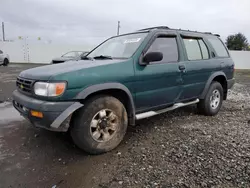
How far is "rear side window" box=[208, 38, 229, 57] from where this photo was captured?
4762 millimetres

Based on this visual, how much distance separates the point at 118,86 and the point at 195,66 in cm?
194

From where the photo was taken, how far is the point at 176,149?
3.06 metres

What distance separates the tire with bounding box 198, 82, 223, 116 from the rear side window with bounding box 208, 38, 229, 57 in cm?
75

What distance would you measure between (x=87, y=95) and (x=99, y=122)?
0.46 m

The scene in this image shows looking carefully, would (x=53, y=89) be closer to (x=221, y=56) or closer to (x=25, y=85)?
(x=25, y=85)

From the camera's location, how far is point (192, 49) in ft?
13.8

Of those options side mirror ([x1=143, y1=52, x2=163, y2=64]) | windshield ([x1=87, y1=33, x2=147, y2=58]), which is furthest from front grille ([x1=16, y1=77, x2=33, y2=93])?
side mirror ([x1=143, y1=52, x2=163, y2=64])

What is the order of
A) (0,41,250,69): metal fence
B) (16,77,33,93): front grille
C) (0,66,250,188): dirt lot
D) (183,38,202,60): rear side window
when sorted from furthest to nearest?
1. (0,41,250,69): metal fence
2. (183,38,202,60): rear side window
3. (16,77,33,93): front grille
4. (0,66,250,188): dirt lot

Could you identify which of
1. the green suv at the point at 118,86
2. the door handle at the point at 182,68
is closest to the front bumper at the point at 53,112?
the green suv at the point at 118,86

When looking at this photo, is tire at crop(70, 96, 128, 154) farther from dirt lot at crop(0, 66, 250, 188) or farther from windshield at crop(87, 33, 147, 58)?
windshield at crop(87, 33, 147, 58)

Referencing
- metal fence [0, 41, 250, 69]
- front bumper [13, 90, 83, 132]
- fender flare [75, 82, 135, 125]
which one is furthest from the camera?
metal fence [0, 41, 250, 69]

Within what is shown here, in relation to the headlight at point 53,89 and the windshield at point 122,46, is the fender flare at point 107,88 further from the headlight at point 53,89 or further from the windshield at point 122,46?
the windshield at point 122,46

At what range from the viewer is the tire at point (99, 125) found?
271cm

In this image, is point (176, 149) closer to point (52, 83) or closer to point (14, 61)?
point (52, 83)
